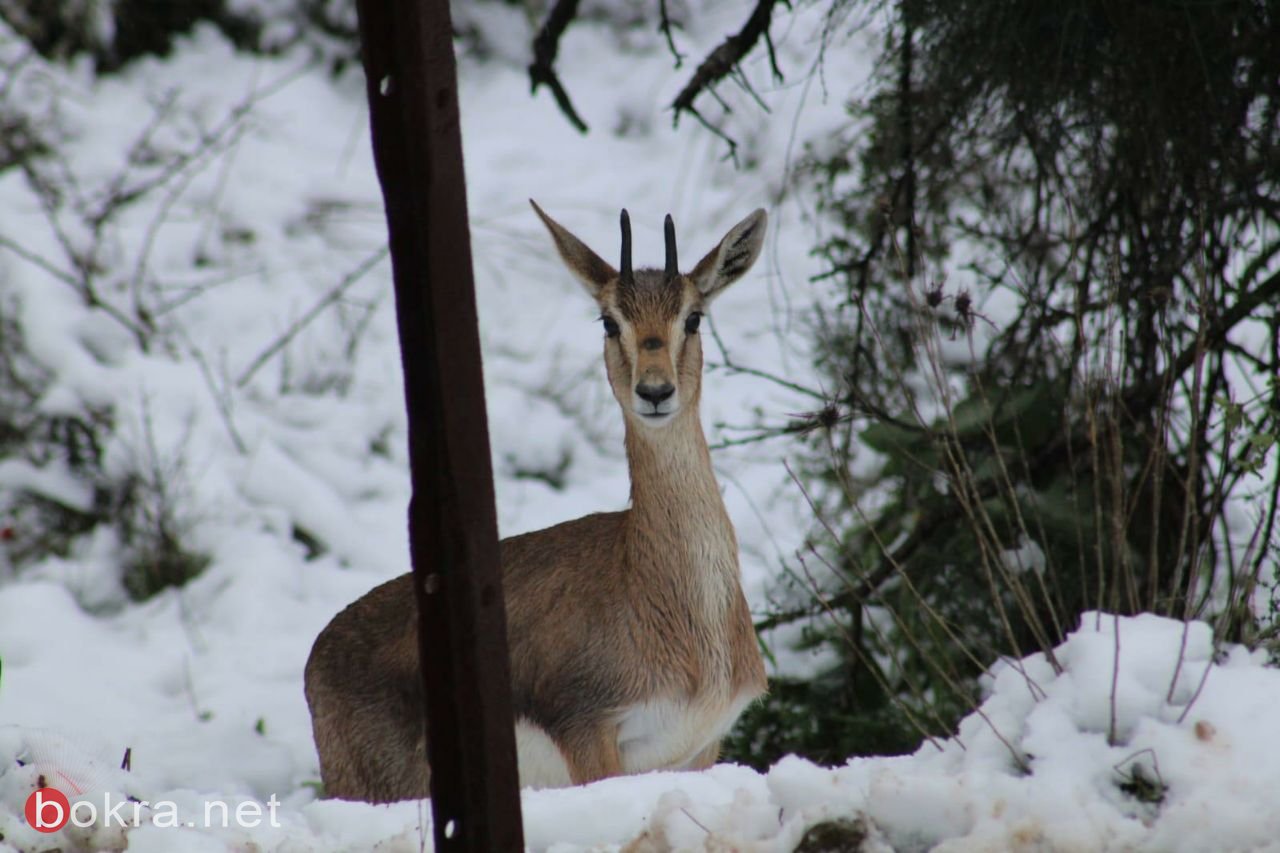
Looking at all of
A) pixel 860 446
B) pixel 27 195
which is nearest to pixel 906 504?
pixel 860 446

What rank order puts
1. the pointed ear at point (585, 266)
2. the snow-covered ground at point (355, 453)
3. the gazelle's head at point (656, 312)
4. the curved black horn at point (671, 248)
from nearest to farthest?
1. the snow-covered ground at point (355, 453)
2. the curved black horn at point (671, 248)
3. the gazelle's head at point (656, 312)
4. the pointed ear at point (585, 266)

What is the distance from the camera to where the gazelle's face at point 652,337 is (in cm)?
369

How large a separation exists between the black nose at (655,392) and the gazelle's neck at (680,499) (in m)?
0.25

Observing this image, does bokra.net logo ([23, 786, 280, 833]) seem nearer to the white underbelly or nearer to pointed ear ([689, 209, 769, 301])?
the white underbelly

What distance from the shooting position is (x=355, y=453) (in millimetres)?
7488

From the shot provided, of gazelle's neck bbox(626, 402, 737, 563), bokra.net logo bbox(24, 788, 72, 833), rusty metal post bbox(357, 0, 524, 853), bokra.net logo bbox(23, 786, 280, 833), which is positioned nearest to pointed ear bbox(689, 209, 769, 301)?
gazelle's neck bbox(626, 402, 737, 563)

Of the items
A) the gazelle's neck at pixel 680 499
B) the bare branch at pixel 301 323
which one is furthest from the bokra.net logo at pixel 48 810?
the bare branch at pixel 301 323

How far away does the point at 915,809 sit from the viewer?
2.77 m

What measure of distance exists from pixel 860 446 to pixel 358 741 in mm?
3554

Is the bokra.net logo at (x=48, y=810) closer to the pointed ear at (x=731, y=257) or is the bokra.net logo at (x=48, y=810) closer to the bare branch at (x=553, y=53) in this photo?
the pointed ear at (x=731, y=257)

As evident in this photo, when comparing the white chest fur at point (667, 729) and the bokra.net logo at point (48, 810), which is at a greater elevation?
the white chest fur at point (667, 729)

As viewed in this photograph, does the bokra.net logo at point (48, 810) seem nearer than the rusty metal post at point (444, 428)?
No

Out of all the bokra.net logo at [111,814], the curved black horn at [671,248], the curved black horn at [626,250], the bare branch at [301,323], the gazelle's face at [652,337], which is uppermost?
the bare branch at [301,323]

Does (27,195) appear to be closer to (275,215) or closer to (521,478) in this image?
(275,215)
